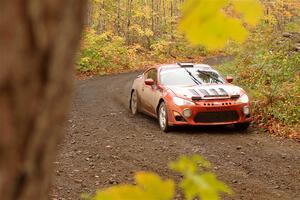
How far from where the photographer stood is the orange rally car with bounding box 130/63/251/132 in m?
9.31

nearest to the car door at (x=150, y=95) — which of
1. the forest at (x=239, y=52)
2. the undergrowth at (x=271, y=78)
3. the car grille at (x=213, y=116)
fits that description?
the car grille at (x=213, y=116)

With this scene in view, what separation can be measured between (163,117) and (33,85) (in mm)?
9059

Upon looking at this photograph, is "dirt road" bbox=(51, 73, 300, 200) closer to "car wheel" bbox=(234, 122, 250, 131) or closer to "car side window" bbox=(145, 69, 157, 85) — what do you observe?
"car wheel" bbox=(234, 122, 250, 131)

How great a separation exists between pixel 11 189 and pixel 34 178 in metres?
0.07

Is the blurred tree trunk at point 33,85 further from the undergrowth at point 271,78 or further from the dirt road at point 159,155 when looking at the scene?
the undergrowth at point 271,78

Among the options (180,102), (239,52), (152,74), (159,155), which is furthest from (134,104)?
(239,52)

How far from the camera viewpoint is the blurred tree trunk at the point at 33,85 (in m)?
0.65

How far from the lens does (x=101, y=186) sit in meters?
6.33

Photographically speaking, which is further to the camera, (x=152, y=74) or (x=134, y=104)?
(x=134, y=104)

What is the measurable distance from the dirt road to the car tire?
0.16 m

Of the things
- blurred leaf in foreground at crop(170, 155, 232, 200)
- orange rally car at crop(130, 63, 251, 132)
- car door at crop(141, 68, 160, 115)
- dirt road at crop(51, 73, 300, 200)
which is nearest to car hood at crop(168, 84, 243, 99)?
orange rally car at crop(130, 63, 251, 132)

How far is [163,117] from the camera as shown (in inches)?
384

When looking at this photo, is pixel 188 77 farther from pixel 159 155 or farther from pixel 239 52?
pixel 239 52

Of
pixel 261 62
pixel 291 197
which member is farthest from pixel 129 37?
pixel 291 197
